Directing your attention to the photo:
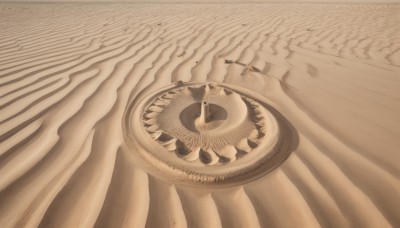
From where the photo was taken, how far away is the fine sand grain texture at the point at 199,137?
52.0 inches

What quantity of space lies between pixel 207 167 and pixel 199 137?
305 mm

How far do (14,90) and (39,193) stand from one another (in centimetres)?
150

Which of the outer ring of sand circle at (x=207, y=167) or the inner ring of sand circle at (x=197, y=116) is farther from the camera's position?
the inner ring of sand circle at (x=197, y=116)

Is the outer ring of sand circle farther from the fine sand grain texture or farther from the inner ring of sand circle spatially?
the inner ring of sand circle

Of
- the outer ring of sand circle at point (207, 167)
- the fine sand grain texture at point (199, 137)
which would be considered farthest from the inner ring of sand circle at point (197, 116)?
the outer ring of sand circle at point (207, 167)

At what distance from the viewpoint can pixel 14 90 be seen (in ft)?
7.84

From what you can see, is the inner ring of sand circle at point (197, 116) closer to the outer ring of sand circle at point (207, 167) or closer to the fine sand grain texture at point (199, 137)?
the fine sand grain texture at point (199, 137)

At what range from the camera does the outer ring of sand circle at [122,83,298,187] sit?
4.79 ft

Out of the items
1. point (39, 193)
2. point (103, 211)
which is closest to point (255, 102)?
point (103, 211)

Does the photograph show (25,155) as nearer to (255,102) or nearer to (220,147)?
(220,147)

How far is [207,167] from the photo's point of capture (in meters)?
1.51

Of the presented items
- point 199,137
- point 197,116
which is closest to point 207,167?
point 199,137

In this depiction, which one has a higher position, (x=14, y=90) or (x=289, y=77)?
(x=14, y=90)

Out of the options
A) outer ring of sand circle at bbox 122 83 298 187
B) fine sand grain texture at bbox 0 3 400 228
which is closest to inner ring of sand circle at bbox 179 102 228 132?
fine sand grain texture at bbox 0 3 400 228
